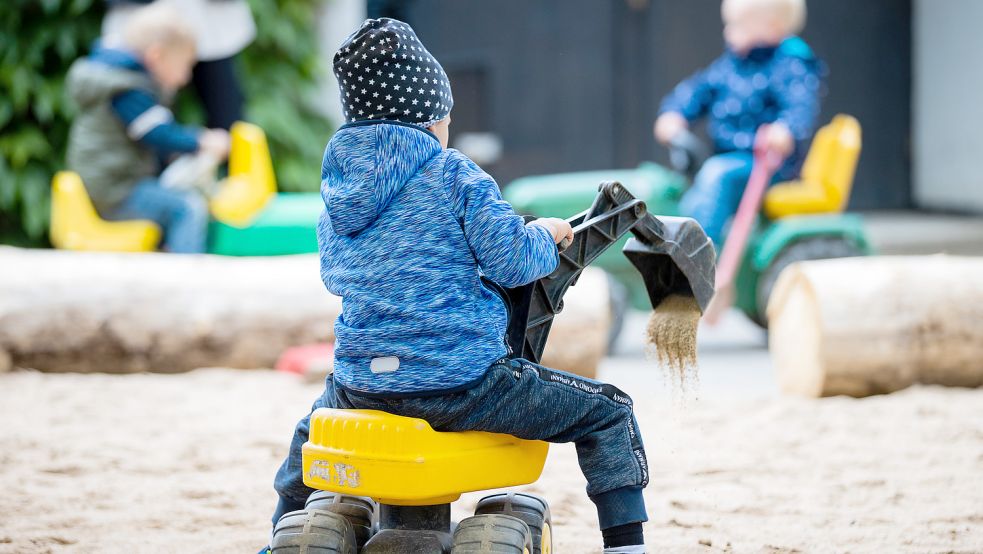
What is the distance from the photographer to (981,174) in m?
8.05

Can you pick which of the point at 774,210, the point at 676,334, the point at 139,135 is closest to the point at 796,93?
the point at 774,210

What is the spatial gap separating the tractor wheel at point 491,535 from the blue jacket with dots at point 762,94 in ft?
11.0

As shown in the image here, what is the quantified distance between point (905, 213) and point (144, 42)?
547cm

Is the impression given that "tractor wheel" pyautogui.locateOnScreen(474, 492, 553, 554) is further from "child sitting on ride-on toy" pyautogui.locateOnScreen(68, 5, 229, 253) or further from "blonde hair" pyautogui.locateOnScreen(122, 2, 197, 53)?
"blonde hair" pyautogui.locateOnScreen(122, 2, 197, 53)

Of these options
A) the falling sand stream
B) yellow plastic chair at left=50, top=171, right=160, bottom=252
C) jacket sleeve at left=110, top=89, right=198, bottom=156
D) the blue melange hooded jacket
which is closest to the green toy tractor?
jacket sleeve at left=110, top=89, right=198, bottom=156

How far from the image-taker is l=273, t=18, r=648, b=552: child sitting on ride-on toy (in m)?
1.94

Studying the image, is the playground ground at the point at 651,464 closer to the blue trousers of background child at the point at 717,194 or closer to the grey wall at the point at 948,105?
the blue trousers of background child at the point at 717,194

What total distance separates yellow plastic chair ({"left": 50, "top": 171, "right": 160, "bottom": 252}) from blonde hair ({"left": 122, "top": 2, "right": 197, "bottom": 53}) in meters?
0.66

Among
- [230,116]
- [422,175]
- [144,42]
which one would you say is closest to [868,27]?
[230,116]

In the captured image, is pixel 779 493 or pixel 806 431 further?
pixel 806 431

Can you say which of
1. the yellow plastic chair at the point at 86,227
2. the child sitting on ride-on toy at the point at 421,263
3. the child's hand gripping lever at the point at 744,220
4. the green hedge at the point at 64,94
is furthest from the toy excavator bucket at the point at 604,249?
the green hedge at the point at 64,94

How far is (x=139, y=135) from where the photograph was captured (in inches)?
200

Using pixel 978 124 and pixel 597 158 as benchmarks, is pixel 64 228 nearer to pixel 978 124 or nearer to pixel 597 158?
pixel 597 158

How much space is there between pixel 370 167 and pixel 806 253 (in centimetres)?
334
